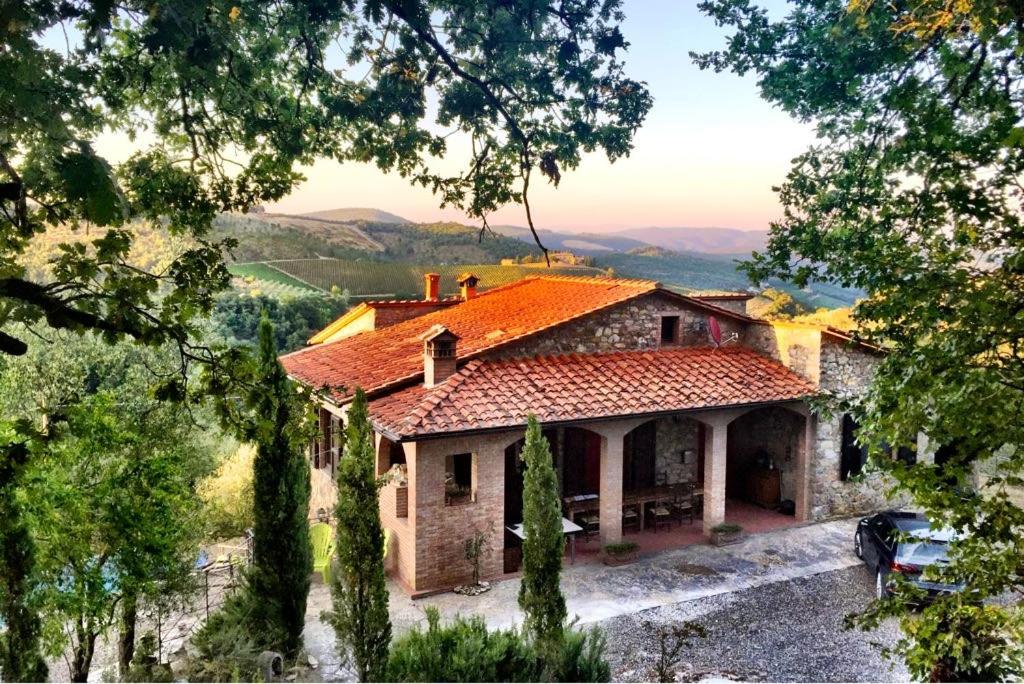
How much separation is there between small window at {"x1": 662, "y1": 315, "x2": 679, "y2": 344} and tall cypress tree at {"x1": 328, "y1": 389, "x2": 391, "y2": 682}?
5.93 metres

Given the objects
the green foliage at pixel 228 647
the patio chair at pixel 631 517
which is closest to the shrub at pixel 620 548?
the patio chair at pixel 631 517

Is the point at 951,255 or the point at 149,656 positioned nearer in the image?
the point at 951,255

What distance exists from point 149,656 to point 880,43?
6945mm

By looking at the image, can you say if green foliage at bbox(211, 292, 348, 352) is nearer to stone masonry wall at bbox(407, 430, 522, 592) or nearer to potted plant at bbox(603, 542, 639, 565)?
stone masonry wall at bbox(407, 430, 522, 592)

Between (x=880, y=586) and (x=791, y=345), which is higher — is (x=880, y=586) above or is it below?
below

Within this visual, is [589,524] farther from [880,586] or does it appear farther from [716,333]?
[716,333]

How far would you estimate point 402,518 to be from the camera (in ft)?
24.5

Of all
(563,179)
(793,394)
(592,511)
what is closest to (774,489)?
(793,394)

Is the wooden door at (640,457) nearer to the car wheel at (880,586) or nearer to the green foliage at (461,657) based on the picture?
the car wheel at (880,586)

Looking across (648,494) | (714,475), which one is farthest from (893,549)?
(648,494)

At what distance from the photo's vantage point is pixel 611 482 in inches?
324

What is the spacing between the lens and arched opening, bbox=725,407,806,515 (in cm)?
984

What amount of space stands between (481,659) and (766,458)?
6.94m

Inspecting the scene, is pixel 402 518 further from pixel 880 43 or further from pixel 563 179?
pixel 880 43
